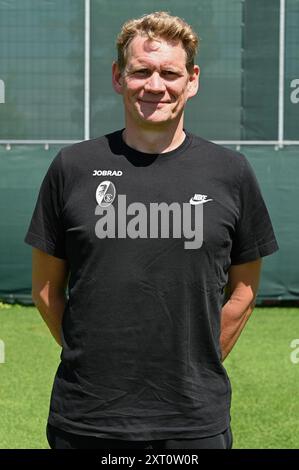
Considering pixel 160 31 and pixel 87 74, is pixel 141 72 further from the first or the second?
pixel 87 74

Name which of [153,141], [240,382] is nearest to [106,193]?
[153,141]

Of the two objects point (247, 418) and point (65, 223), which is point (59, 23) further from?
point (65, 223)

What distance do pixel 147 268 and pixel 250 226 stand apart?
36 cm

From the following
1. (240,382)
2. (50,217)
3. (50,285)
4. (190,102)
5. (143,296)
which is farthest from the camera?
(190,102)

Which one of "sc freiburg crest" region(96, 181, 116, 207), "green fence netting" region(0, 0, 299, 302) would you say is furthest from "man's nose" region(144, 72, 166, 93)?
"green fence netting" region(0, 0, 299, 302)

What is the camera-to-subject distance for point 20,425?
5832 mm

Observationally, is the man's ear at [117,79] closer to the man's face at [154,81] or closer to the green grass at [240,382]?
the man's face at [154,81]

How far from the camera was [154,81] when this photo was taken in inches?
97.0

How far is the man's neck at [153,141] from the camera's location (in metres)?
2.49

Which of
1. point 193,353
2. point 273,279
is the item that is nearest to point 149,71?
point 193,353

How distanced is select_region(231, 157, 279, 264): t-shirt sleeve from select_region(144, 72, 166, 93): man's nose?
1.05 feet

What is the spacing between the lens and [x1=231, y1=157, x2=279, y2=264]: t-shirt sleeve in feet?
8.43

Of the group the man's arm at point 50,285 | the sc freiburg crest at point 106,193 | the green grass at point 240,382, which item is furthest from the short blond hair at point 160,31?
the green grass at point 240,382

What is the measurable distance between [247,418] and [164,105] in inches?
152
